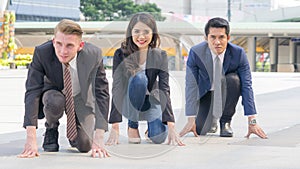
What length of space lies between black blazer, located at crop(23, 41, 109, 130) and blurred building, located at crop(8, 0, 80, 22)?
7353 cm

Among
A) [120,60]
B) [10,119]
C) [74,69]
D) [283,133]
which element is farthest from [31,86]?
[10,119]

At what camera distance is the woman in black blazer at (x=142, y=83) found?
5.43m

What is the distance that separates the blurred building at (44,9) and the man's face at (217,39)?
72.8 meters

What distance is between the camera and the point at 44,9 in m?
83.9

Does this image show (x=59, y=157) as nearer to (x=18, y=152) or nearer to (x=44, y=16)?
(x=18, y=152)

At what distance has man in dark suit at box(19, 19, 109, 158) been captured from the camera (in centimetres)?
474

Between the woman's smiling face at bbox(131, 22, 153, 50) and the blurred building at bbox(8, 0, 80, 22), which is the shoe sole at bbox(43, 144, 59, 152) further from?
the blurred building at bbox(8, 0, 80, 22)

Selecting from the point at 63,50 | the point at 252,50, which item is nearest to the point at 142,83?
the point at 63,50

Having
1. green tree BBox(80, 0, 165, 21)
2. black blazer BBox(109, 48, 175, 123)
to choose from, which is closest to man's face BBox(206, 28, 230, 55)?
black blazer BBox(109, 48, 175, 123)

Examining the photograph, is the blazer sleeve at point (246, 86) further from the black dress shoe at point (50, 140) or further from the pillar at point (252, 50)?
the pillar at point (252, 50)

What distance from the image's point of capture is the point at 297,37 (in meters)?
49.3

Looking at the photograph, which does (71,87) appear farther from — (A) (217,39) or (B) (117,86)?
(A) (217,39)

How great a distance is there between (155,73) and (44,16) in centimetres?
8052

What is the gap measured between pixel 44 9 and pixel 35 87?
80.5 m
